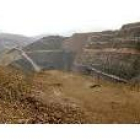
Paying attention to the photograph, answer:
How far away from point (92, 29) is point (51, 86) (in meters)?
0.95

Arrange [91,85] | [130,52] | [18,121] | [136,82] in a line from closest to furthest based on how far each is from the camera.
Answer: [18,121] < [91,85] < [136,82] < [130,52]

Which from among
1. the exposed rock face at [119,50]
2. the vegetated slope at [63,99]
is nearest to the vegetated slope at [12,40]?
the vegetated slope at [63,99]

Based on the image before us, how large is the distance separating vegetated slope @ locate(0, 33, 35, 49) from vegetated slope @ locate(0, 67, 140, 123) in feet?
1.42

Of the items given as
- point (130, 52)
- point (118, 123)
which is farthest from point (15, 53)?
point (130, 52)

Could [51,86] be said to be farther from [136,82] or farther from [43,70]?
[136,82]

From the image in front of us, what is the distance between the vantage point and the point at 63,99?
468 cm

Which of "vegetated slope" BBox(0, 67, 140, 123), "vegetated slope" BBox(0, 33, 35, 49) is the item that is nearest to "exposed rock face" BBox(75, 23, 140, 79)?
"vegetated slope" BBox(0, 67, 140, 123)

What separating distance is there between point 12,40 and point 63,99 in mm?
1036

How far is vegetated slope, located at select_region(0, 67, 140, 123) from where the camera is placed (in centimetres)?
407

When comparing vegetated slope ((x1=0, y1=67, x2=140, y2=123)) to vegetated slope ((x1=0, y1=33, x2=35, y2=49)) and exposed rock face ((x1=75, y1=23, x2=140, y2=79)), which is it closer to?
vegetated slope ((x1=0, y1=33, x2=35, y2=49))

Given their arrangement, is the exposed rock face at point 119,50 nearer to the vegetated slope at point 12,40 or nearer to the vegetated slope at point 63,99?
the vegetated slope at point 63,99

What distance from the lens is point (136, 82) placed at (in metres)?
5.58

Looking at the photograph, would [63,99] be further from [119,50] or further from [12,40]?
[119,50]

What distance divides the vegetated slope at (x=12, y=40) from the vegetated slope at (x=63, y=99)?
433mm
